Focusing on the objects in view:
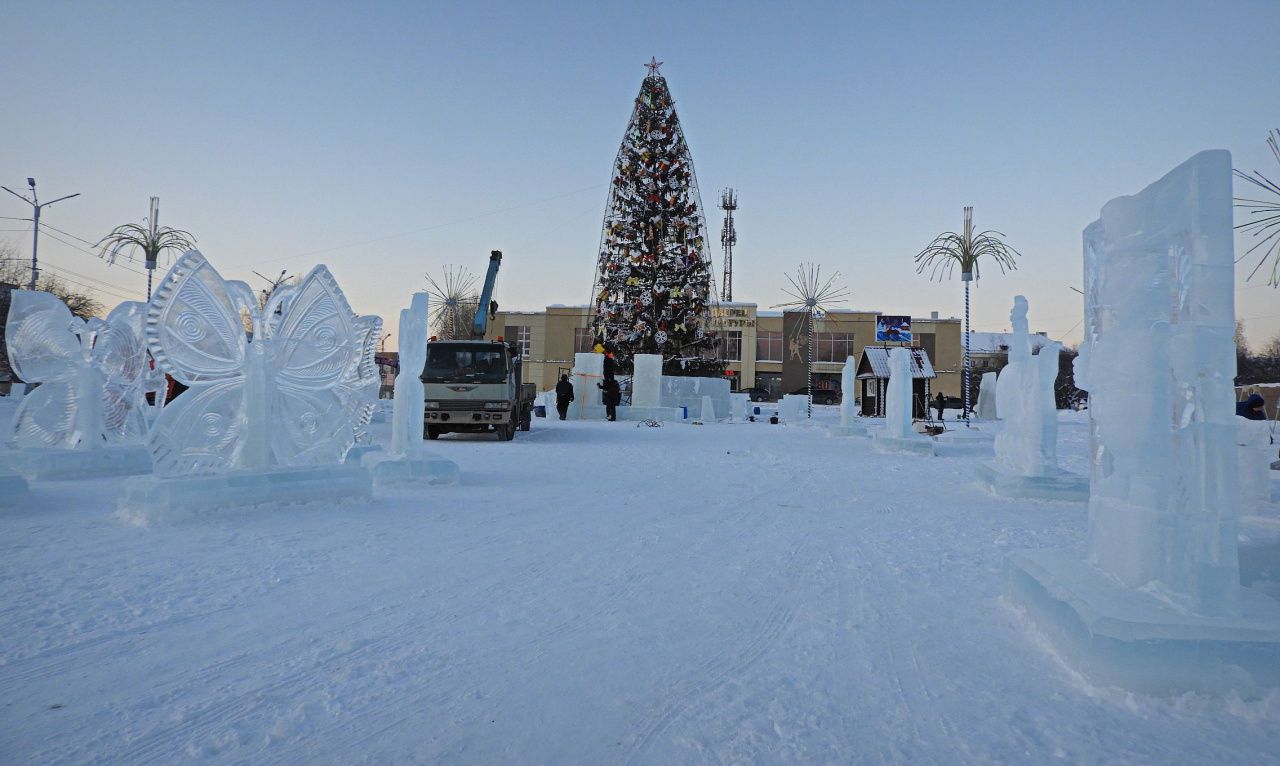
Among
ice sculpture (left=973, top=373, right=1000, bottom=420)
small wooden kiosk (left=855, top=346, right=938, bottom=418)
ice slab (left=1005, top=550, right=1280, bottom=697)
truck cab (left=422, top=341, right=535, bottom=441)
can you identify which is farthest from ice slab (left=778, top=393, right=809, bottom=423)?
ice slab (left=1005, top=550, right=1280, bottom=697)

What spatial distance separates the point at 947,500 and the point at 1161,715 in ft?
16.3

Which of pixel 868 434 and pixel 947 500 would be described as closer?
pixel 947 500

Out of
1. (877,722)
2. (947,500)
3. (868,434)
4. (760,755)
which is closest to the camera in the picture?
(760,755)

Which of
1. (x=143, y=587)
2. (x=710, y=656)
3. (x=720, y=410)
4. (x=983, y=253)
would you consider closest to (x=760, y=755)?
(x=710, y=656)

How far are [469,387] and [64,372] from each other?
6.58m

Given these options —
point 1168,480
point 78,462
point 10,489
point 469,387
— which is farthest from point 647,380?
point 1168,480

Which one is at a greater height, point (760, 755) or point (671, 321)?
point (671, 321)

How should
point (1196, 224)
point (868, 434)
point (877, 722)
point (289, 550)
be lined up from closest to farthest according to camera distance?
point (877, 722), point (1196, 224), point (289, 550), point (868, 434)

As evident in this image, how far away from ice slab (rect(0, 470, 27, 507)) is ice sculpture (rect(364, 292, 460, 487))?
8.99ft

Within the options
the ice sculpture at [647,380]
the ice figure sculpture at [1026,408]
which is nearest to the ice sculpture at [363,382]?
the ice figure sculpture at [1026,408]

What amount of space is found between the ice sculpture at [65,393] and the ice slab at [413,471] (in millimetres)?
3240

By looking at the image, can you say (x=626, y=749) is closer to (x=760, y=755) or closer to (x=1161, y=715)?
(x=760, y=755)

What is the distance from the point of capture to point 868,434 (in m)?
17.5

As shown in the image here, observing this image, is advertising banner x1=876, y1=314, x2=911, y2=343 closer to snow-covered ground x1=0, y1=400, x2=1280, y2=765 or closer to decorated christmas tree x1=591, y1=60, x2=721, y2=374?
decorated christmas tree x1=591, y1=60, x2=721, y2=374
